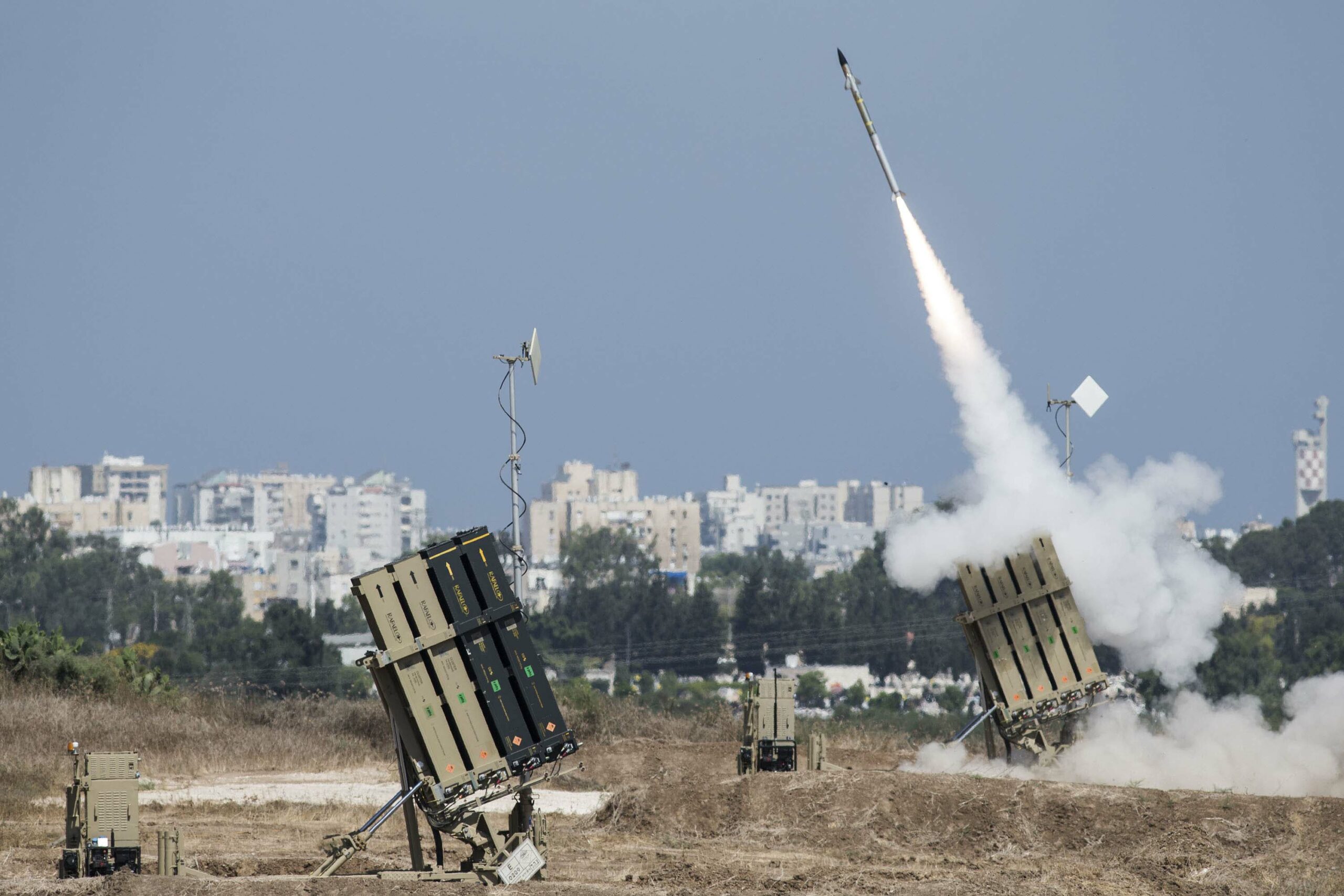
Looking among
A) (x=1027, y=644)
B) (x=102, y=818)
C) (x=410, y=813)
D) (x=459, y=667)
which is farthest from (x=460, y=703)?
(x=1027, y=644)

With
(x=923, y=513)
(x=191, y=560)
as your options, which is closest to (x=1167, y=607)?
(x=923, y=513)

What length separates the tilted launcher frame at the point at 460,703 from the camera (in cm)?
1429

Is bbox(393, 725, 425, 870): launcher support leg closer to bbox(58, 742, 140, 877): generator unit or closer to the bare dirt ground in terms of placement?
the bare dirt ground

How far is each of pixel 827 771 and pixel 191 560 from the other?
534ft

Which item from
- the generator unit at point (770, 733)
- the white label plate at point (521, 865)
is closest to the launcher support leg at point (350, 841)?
the white label plate at point (521, 865)

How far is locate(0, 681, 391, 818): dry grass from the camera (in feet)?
75.4

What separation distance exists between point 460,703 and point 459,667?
31cm

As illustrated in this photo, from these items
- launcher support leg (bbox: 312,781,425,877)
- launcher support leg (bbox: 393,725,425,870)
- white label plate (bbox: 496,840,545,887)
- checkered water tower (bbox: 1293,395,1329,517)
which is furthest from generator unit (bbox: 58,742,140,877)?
checkered water tower (bbox: 1293,395,1329,517)

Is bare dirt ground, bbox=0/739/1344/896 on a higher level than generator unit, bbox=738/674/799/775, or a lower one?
lower

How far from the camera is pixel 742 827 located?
18438mm

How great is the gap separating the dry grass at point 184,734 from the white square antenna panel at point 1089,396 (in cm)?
1151

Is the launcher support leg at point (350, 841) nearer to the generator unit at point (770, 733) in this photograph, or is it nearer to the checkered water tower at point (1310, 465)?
the generator unit at point (770, 733)

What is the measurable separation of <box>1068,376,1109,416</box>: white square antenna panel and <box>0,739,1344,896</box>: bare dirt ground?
724 cm

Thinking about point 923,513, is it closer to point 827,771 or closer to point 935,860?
point 827,771
